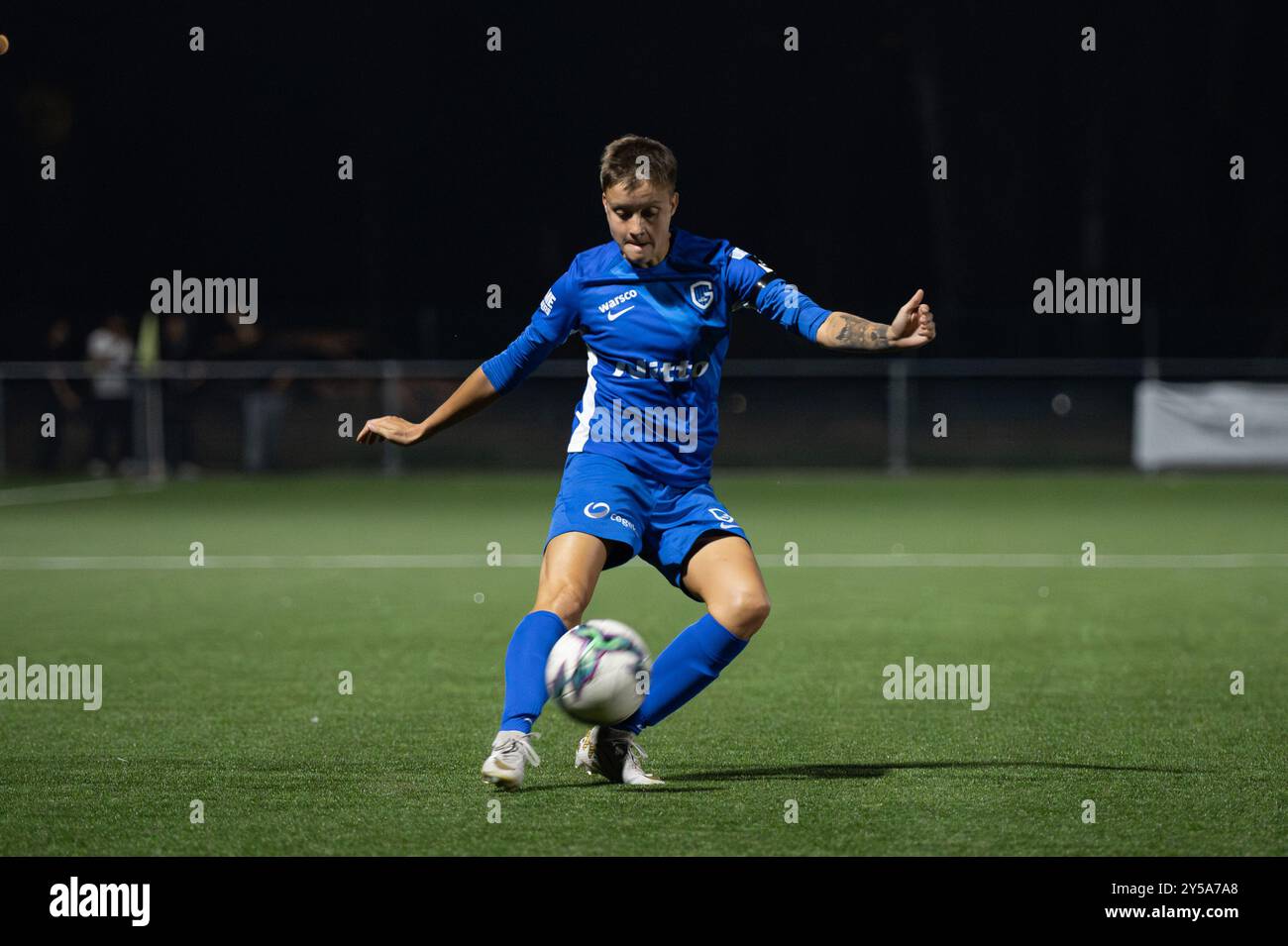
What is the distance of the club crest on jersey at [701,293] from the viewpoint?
6.16 m

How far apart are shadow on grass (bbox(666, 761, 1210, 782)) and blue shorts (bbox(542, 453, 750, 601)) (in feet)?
1.96

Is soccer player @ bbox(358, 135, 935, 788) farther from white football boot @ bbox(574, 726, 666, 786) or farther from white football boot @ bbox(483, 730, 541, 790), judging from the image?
white football boot @ bbox(483, 730, 541, 790)

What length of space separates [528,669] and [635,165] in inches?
62.1

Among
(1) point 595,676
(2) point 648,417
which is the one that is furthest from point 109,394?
(1) point 595,676

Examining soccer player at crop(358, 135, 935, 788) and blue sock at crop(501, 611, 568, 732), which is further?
soccer player at crop(358, 135, 935, 788)

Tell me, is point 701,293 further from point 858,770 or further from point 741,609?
point 858,770

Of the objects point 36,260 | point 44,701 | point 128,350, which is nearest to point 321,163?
point 36,260

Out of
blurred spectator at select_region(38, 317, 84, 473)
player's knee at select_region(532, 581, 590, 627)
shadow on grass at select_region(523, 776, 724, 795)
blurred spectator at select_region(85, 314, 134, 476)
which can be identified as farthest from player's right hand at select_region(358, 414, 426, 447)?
blurred spectator at select_region(38, 317, 84, 473)

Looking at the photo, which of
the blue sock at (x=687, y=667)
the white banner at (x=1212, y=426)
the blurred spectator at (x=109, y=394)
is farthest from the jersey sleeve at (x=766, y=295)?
the blurred spectator at (x=109, y=394)

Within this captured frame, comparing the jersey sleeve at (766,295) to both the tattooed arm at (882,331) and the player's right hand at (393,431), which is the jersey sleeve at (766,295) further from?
the player's right hand at (393,431)

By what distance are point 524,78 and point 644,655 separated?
32.2 m

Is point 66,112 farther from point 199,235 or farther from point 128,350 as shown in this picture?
point 128,350

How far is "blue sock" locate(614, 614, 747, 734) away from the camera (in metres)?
6.06

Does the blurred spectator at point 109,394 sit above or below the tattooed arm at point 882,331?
above
